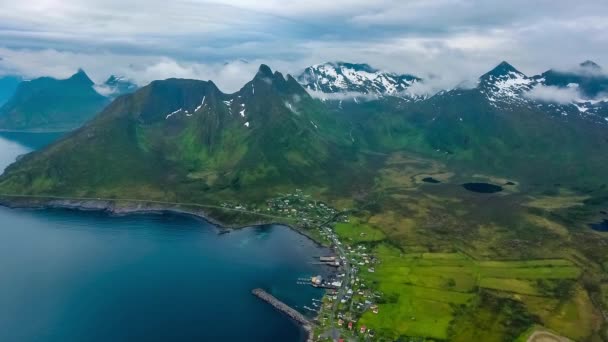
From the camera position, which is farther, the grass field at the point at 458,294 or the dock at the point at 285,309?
the dock at the point at 285,309

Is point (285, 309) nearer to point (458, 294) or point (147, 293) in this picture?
point (147, 293)

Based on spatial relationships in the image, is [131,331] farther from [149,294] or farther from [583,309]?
[583,309]

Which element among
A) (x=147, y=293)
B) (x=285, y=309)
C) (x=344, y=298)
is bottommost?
(x=285, y=309)

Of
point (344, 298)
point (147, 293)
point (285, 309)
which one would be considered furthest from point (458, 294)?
point (147, 293)

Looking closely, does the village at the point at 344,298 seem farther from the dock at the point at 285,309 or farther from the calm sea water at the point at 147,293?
the calm sea water at the point at 147,293

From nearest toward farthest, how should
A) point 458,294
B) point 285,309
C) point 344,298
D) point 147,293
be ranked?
1. point 285,309
2. point 344,298
3. point 458,294
4. point 147,293

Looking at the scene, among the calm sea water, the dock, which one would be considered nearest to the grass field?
the dock

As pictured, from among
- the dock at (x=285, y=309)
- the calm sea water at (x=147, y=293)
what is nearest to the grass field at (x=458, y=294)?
the dock at (x=285, y=309)

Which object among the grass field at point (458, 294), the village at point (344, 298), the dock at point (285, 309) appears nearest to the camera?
the village at point (344, 298)
